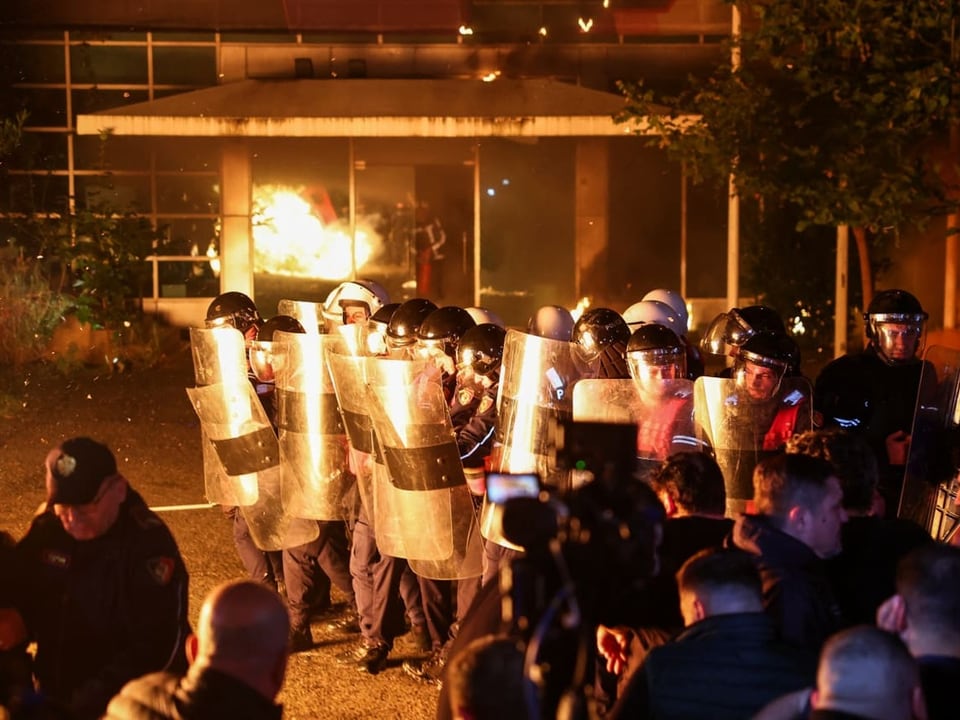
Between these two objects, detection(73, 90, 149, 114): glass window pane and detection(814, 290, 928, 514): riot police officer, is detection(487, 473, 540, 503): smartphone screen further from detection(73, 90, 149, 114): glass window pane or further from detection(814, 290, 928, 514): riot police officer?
detection(73, 90, 149, 114): glass window pane

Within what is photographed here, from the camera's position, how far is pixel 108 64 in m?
22.3

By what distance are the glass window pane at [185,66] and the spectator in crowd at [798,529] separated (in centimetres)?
1958

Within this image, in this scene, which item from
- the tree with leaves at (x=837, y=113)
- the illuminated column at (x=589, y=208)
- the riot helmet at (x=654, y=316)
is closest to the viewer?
the riot helmet at (x=654, y=316)

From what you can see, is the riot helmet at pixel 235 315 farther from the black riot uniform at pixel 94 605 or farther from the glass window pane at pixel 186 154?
the glass window pane at pixel 186 154

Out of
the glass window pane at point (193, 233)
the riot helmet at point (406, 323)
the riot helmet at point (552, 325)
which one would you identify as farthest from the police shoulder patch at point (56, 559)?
the glass window pane at point (193, 233)

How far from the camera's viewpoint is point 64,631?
4.29m

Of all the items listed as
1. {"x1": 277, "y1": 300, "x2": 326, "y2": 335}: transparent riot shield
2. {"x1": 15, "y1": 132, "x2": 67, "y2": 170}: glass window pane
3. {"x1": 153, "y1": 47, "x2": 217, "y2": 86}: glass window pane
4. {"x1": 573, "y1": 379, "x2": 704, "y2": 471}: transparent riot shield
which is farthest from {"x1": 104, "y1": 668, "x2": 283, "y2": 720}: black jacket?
{"x1": 153, "y1": 47, "x2": 217, "y2": 86}: glass window pane

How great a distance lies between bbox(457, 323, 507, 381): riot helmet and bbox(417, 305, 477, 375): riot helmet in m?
Answer: 0.54

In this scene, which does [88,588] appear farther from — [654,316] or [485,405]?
[654,316]

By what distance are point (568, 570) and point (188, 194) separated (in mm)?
20552

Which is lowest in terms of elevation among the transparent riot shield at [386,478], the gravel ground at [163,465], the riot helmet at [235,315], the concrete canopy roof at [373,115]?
the gravel ground at [163,465]

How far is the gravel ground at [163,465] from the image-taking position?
7.00 m

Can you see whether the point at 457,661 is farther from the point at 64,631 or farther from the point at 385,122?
the point at 385,122

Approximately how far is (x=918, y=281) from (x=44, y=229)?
46.4 feet
